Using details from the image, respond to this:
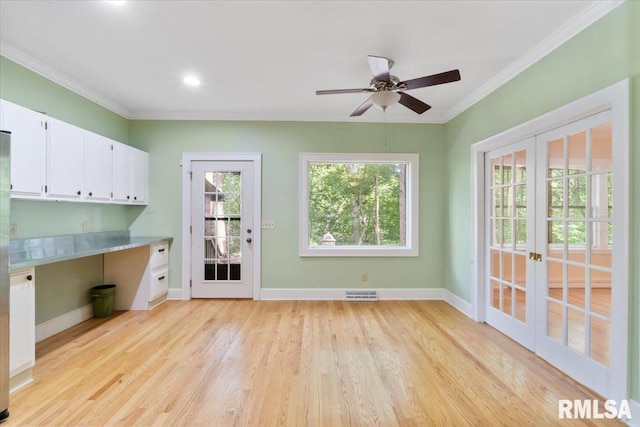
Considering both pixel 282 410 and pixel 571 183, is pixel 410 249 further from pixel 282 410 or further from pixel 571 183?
pixel 282 410

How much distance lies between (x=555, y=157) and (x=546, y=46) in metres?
0.93

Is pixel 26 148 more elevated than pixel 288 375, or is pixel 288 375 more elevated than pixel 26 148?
pixel 26 148

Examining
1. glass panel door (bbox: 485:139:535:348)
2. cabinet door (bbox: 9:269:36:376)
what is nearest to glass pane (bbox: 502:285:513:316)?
glass panel door (bbox: 485:139:535:348)

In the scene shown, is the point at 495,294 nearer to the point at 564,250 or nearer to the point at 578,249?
the point at 564,250

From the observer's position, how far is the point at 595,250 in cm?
213

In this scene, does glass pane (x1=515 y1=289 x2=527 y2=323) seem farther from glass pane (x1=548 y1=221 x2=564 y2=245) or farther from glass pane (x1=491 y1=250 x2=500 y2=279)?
glass pane (x1=548 y1=221 x2=564 y2=245)

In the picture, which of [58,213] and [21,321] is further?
[58,213]

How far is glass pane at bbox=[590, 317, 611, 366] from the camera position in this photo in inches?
81.0

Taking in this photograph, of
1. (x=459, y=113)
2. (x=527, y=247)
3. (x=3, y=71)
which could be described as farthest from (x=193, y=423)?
(x=459, y=113)

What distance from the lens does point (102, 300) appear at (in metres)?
3.57

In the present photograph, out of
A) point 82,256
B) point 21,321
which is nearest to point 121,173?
point 82,256

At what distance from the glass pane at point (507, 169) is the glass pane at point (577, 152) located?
0.72 meters

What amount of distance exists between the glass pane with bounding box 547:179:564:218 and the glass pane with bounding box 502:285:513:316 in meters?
0.99
